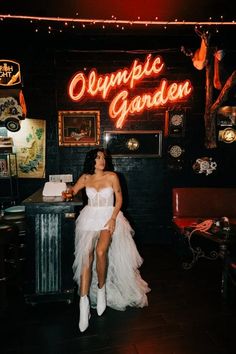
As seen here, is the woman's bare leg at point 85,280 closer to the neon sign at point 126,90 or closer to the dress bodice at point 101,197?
the dress bodice at point 101,197

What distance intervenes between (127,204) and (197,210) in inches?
62.2

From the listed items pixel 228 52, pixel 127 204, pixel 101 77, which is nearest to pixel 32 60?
pixel 101 77

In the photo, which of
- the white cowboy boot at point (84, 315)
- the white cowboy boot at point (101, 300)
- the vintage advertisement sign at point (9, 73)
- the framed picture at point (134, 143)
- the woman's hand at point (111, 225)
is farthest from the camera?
the framed picture at point (134, 143)

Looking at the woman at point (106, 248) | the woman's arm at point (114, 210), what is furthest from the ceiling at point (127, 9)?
the woman's arm at point (114, 210)

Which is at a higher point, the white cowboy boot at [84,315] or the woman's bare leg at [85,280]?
the woman's bare leg at [85,280]

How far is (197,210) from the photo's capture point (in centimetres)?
662

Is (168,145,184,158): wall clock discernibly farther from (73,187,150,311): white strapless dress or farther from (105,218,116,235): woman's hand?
(105,218,116,235): woman's hand

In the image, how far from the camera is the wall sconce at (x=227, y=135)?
22.7 feet

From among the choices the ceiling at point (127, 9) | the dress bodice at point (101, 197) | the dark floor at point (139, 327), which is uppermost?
the ceiling at point (127, 9)

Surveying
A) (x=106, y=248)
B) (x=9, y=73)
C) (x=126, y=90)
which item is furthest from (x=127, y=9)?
(x=106, y=248)

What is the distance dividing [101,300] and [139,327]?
23.6 inches

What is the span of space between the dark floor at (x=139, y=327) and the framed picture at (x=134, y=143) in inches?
121

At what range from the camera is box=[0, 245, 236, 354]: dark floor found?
338 centimetres

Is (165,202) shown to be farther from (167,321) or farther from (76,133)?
(167,321)
